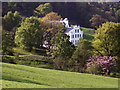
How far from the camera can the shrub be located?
39.5 meters

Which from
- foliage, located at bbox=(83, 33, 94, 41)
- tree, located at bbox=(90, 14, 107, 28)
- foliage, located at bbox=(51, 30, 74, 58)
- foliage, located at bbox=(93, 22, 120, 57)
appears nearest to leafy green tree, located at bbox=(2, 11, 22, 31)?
foliage, located at bbox=(83, 33, 94, 41)

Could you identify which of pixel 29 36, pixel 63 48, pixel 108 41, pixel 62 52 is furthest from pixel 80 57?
pixel 29 36

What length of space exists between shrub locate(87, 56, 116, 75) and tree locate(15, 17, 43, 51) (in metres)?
16.6

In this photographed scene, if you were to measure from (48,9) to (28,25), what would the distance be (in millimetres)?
34600

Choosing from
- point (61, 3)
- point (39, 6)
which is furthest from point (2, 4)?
point (61, 3)

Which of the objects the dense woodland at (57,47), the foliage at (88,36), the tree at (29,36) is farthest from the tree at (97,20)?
the tree at (29,36)

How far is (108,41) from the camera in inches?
1766

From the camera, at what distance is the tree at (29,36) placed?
53281 mm

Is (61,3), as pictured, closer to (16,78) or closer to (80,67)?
(80,67)

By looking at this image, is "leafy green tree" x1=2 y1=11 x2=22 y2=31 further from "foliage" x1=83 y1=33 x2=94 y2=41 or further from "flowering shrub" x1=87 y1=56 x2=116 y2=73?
"flowering shrub" x1=87 y1=56 x2=116 y2=73

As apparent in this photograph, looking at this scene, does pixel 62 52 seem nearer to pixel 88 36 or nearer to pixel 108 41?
pixel 108 41

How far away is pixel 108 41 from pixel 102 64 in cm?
596

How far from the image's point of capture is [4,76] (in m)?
21.5

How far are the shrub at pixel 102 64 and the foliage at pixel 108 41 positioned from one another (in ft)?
10.4
